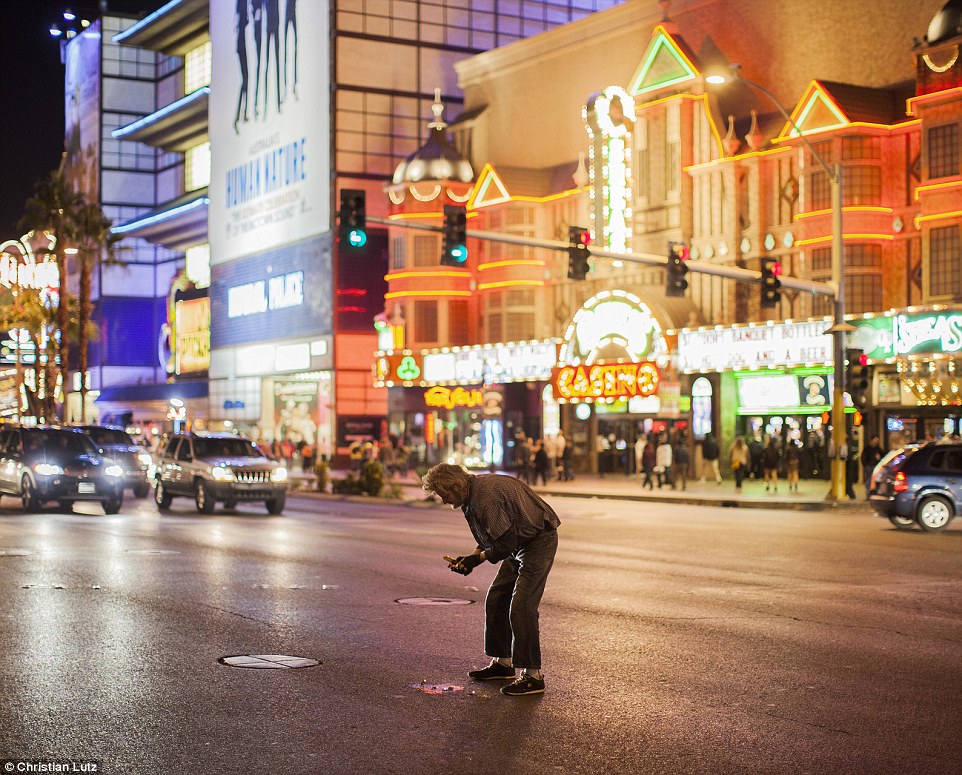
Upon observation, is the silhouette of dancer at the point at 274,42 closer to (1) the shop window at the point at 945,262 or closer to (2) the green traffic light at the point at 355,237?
(1) the shop window at the point at 945,262

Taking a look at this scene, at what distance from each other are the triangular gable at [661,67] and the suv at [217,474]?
73.4 ft

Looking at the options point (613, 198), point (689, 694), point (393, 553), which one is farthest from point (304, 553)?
point (613, 198)

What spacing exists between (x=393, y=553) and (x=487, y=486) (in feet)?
35.8

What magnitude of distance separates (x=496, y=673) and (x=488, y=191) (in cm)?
4455

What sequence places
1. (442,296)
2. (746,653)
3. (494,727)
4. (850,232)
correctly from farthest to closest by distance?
1. (442,296)
2. (850,232)
3. (746,653)
4. (494,727)

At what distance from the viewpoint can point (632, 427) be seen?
4825cm

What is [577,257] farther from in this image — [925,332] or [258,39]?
[258,39]

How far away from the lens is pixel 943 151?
1432 inches

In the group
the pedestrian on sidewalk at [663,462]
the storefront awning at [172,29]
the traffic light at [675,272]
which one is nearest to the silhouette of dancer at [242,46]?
the storefront awning at [172,29]

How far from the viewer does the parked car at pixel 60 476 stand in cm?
2850

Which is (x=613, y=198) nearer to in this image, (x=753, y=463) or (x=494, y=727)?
(x=753, y=463)

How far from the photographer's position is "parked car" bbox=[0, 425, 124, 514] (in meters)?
28.5

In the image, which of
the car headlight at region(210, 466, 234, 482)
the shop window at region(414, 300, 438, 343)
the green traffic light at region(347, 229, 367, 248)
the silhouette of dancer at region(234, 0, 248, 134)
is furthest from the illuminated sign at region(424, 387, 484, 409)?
the silhouette of dancer at region(234, 0, 248, 134)

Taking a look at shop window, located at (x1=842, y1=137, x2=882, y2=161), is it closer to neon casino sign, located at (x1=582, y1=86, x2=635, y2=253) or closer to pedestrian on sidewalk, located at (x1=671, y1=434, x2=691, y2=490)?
neon casino sign, located at (x1=582, y1=86, x2=635, y2=253)
